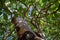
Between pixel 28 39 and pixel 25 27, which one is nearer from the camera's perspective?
pixel 28 39

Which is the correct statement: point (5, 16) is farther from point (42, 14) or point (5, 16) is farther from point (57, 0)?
point (42, 14)

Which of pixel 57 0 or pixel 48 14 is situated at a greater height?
pixel 57 0

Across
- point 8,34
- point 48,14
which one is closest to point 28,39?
point 48,14

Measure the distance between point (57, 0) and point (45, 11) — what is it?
0.72 m

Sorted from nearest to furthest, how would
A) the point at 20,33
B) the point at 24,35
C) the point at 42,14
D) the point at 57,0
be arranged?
the point at 57,0 → the point at 24,35 → the point at 20,33 → the point at 42,14

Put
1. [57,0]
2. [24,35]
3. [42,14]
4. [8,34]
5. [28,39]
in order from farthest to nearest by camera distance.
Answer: [8,34], [42,14], [24,35], [28,39], [57,0]

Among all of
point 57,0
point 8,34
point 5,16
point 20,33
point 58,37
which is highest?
point 57,0

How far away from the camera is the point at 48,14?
2.46 m

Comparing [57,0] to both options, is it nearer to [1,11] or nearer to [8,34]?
[1,11]

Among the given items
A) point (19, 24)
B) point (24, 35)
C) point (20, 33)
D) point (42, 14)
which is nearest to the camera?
point (24, 35)

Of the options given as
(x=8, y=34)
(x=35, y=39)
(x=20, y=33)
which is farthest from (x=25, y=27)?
(x=8, y=34)

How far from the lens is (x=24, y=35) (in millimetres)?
2020

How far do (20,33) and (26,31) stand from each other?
10 centimetres

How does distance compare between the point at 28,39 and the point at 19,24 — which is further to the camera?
the point at 19,24
